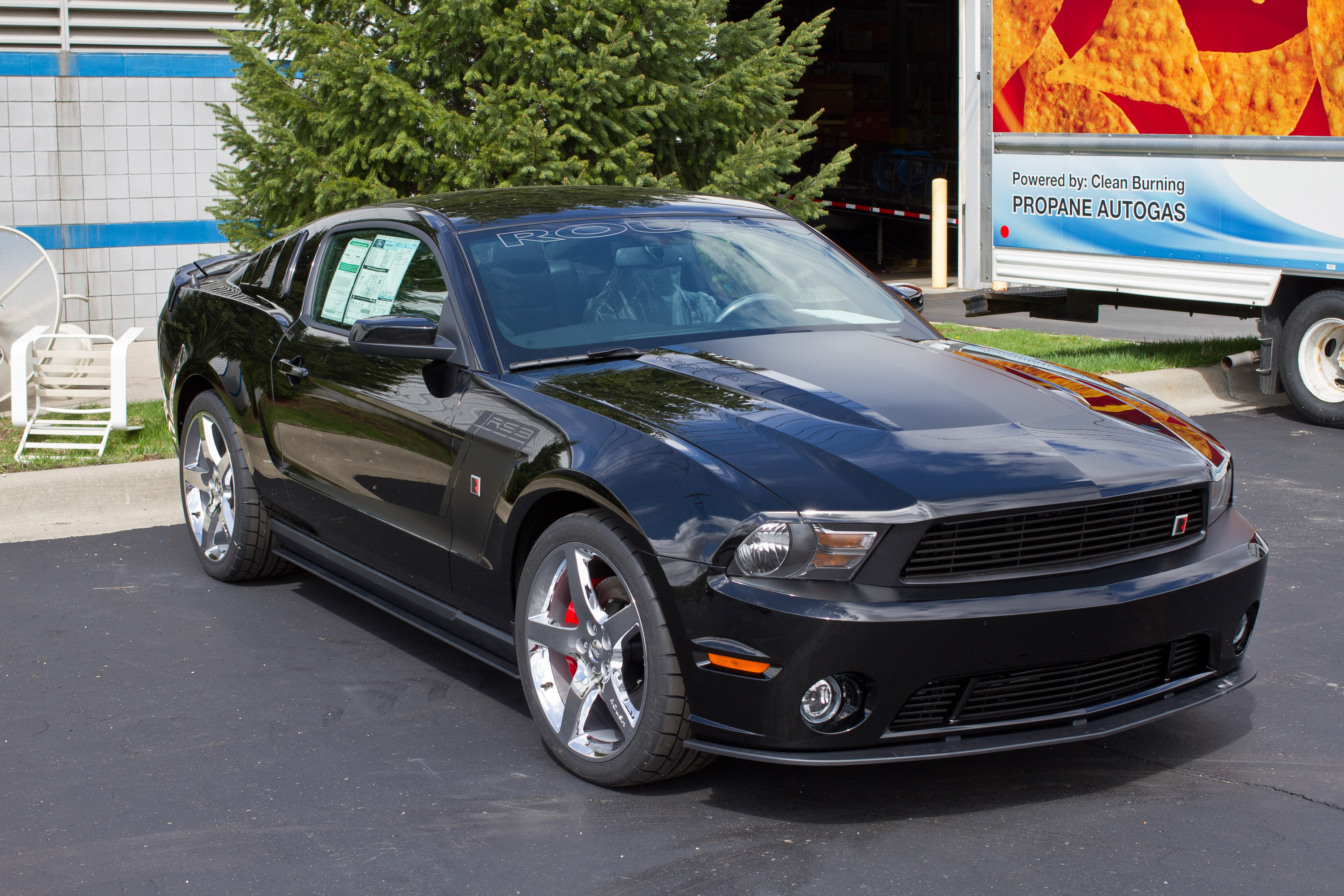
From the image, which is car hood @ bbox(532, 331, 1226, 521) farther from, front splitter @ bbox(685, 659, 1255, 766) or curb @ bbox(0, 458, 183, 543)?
curb @ bbox(0, 458, 183, 543)

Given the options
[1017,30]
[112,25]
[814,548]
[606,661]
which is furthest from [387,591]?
[112,25]

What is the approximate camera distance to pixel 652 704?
11.2ft

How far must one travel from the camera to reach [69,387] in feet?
25.7

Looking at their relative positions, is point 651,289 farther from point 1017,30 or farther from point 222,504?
point 1017,30

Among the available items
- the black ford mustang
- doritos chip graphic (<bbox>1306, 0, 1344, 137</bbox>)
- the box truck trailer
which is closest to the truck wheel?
the box truck trailer

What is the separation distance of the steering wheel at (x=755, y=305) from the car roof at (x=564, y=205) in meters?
0.50

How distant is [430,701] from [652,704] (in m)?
1.26

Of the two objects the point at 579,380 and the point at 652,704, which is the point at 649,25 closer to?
the point at 579,380

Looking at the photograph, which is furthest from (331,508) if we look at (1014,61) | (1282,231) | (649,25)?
(1014,61)

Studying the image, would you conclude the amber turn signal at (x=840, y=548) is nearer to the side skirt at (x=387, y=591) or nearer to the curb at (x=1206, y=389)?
the side skirt at (x=387, y=591)

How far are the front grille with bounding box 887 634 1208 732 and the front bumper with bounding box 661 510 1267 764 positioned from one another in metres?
0.02

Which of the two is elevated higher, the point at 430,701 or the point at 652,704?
the point at 652,704

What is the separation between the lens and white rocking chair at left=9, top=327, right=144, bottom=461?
748cm

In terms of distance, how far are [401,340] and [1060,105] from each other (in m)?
7.29
